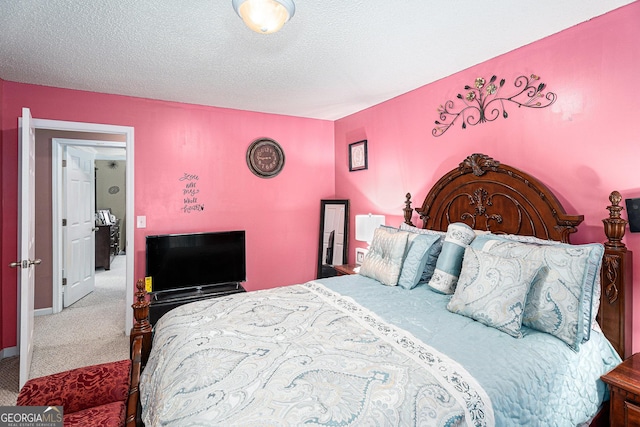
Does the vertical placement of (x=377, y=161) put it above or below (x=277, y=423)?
above

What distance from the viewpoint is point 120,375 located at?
176 centimetres

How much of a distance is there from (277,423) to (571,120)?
7.63 feet

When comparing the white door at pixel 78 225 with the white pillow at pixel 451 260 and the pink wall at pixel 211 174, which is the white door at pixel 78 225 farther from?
the white pillow at pixel 451 260

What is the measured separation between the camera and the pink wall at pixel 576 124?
179 centimetres

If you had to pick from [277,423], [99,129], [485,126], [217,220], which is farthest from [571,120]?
[99,129]

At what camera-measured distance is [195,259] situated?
3.49 metres

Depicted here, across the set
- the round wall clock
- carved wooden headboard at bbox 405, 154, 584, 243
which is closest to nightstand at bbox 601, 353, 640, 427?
carved wooden headboard at bbox 405, 154, 584, 243

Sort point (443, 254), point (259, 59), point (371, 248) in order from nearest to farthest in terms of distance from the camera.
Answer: point (443, 254) < point (259, 59) < point (371, 248)

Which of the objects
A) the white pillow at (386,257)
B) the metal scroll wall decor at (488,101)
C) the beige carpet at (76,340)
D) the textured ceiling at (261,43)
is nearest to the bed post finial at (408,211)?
the white pillow at (386,257)

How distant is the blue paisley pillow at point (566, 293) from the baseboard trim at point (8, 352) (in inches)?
163

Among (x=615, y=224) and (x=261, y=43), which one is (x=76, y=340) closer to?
(x=261, y=43)

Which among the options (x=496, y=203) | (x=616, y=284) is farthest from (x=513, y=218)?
(x=616, y=284)

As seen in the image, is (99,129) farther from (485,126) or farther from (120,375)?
(485,126)

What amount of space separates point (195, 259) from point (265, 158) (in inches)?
56.9
